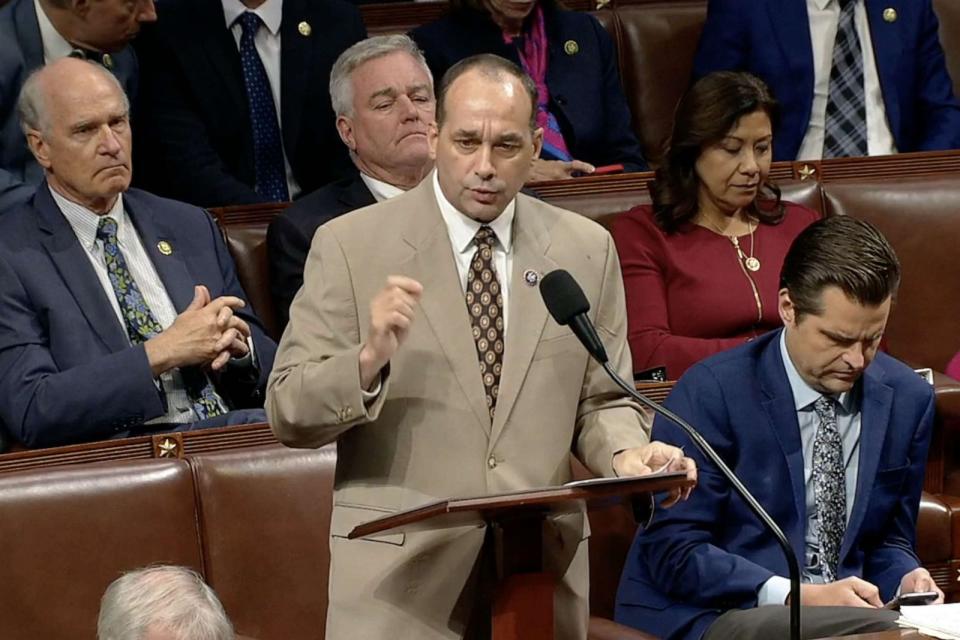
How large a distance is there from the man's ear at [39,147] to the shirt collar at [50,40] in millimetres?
386

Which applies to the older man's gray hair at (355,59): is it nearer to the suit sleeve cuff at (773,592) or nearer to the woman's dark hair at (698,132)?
the woman's dark hair at (698,132)

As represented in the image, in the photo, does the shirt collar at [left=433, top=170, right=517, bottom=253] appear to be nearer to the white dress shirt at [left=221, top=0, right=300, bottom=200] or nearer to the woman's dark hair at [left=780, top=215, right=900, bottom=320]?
the woman's dark hair at [left=780, top=215, right=900, bottom=320]

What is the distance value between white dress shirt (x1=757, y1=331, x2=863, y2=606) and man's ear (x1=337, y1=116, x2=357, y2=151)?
3.55 feet

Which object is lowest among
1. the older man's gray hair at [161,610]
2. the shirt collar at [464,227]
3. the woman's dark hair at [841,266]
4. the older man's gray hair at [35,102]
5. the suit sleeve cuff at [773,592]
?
the suit sleeve cuff at [773,592]

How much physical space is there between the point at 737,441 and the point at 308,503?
61 centimetres

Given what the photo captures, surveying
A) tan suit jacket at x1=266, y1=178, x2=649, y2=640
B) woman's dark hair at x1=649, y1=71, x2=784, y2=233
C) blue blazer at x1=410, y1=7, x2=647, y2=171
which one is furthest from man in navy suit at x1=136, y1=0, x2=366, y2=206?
tan suit jacket at x1=266, y1=178, x2=649, y2=640

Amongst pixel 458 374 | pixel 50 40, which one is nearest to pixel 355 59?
pixel 50 40

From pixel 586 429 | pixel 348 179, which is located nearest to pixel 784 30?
pixel 348 179

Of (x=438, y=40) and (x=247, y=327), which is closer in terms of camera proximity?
(x=247, y=327)

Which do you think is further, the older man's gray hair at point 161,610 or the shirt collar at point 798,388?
the shirt collar at point 798,388

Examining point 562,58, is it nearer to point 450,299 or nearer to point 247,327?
point 247,327

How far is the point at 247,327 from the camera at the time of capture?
2.78 m

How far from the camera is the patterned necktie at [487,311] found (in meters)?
2.08

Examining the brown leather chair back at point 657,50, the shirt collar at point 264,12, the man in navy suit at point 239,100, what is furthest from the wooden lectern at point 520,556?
the brown leather chair back at point 657,50
